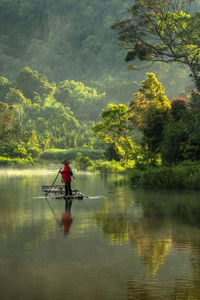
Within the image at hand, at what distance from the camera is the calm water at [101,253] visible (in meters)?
9.11

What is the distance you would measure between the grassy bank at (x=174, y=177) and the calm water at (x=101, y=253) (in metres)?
10.6

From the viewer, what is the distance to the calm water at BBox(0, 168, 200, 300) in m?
9.11

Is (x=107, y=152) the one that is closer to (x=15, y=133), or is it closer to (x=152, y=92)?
(x=152, y=92)

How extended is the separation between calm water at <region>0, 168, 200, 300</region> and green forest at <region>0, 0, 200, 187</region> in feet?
48.1

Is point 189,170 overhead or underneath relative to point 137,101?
underneath

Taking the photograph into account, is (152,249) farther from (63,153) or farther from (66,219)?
(63,153)

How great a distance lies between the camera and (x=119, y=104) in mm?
52906

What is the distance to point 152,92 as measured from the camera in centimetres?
4781

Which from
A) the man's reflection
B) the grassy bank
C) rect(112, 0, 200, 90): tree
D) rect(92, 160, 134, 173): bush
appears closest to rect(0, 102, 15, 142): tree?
rect(92, 160, 134, 173): bush

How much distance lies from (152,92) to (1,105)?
46274 mm

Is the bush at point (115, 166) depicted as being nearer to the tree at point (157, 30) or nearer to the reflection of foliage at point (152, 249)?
the tree at point (157, 30)

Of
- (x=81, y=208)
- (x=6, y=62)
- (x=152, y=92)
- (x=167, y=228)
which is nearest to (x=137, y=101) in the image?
(x=152, y=92)

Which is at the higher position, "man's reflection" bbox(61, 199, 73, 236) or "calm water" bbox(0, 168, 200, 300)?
"man's reflection" bbox(61, 199, 73, 236)

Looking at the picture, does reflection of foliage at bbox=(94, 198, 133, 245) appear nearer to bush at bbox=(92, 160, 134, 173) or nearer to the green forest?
the green forest
